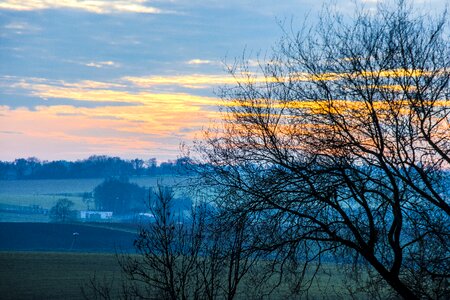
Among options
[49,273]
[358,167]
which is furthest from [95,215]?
[358,167]

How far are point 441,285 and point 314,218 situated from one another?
2769 mm

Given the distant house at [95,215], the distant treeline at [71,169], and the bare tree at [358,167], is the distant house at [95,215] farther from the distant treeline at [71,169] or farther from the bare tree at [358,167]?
the bare tree at [358,167]

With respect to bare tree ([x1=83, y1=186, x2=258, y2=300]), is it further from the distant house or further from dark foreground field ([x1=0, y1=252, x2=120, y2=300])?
the distant house

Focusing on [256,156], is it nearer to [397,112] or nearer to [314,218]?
[314,218]

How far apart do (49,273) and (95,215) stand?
87.6m

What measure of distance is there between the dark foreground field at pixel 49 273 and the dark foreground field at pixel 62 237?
22.6m

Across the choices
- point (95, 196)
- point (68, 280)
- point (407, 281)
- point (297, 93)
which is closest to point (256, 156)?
point (297, 93)

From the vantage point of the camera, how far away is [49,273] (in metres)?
54.7

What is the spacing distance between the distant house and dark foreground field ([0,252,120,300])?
231 ft

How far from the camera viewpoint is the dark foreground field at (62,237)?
92062 mm

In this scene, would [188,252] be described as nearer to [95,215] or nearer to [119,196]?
[119,196]

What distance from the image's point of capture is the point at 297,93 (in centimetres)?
1583

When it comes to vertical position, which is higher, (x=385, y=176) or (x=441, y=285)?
(x=385, y=176)

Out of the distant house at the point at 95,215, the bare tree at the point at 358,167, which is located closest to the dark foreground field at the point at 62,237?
the distant house at the point at 95,215
